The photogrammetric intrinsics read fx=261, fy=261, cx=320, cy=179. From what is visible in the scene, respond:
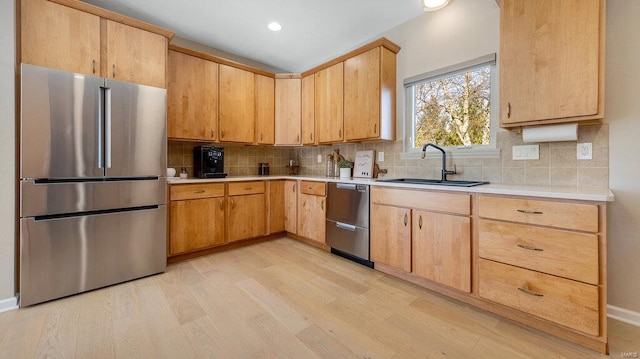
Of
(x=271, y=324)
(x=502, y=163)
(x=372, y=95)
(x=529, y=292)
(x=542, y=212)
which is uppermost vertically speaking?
(x=372, y=95)

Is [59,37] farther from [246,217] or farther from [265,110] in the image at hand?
[246,217]

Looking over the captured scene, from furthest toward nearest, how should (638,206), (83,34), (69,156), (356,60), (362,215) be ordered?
1. (356,60)
2. (362,215)
3. (83,34)
4. (69,156)
5. (638,206)

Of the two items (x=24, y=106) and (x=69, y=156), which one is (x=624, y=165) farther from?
(x=24, y=106)

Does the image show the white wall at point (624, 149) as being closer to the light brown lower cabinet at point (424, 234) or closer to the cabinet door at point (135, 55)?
the light brown lower cabinet at point (424, 234)

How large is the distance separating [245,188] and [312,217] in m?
0.90

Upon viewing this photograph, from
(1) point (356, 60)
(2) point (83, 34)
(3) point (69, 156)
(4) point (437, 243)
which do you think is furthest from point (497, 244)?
(2) point (83, 34)

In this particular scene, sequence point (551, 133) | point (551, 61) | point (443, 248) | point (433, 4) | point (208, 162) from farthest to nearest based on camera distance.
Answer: point (208, 162) → point (433, 4) → point (443, 248) → point (551, 133) → point (551, 61)

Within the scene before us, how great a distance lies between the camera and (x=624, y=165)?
66.4 inches

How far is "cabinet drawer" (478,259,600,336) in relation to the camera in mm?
1403

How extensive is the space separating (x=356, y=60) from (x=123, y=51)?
2.26 meters

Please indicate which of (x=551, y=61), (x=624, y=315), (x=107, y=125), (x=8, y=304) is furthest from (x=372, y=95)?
(x=8, y=304)

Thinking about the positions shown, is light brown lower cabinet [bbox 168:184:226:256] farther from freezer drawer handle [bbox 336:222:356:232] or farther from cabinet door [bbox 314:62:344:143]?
cabinet door [bbox 314:62:344:143]

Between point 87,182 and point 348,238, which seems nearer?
point 87,182

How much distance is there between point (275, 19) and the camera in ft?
9.09
